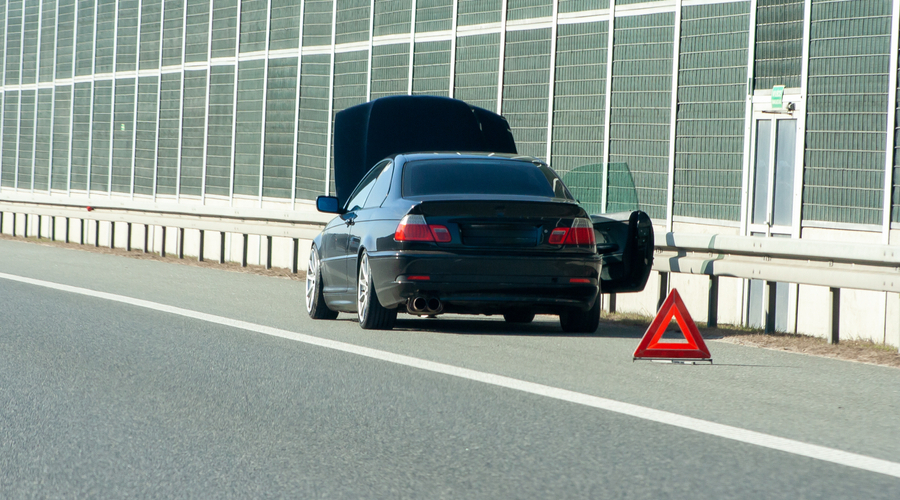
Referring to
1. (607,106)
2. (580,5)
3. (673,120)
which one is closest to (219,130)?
(580,5)

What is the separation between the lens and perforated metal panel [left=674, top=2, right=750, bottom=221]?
45.2 feet

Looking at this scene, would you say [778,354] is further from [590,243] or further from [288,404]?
[288,404]

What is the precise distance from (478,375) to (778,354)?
9.06 ft

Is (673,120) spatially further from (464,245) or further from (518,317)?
(464,245)

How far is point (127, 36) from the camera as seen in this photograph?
27.2 metres

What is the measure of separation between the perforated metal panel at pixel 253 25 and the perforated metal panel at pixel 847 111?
12.6 meters

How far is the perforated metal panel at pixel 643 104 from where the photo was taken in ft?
48.6

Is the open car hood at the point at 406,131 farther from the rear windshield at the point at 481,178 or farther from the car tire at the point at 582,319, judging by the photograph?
the car tire at the point at 582,319

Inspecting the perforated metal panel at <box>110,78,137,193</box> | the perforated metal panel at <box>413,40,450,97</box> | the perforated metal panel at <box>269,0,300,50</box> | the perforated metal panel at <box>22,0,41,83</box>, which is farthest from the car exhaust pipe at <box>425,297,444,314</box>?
the perforated metal panel at <box>22,0,41,83</box>

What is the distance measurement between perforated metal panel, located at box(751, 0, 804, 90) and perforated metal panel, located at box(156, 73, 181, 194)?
1446cm

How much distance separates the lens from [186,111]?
24.8 metres

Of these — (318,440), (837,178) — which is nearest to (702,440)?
(318,440)

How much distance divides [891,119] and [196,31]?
16304 millimetres

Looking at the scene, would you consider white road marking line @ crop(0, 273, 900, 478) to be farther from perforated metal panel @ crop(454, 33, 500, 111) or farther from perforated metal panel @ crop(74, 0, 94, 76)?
perforated metal panel @ crop(74, 0, 94, 76)
